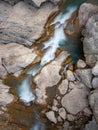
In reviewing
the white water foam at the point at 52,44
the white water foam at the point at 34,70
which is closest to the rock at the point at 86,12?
the white water foam at the point at 52,44

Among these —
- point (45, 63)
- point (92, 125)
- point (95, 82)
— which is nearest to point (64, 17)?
point (45, 63)

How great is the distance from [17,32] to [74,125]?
5.36 metres

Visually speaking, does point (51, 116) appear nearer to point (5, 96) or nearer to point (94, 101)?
A: point (94, 101)

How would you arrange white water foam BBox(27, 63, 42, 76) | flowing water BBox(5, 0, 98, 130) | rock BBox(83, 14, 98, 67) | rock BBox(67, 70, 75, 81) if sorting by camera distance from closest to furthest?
flowing water BBox(5, 0, 98, 130) < rock BBox(67, 70, 75, 81) < rock BBox(83, 14, 98, 67) < white water foam BBox(27, 63, 42, 76)

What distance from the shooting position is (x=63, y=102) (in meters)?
11.5

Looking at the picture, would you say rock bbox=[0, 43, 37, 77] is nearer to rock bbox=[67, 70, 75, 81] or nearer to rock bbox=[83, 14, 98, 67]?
rock bbox=[67, 70, 75, 81]

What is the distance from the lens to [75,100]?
37.4ft

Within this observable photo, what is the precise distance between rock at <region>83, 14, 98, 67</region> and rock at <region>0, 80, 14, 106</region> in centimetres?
367

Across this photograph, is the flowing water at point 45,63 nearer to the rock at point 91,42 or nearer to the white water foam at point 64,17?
the white water foam at point 64,17

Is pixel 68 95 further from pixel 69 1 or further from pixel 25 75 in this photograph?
pixel 69 1

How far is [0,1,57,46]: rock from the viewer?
44.2ft

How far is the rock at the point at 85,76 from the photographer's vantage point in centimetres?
1155

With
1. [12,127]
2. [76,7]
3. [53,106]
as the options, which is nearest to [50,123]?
[53,106]

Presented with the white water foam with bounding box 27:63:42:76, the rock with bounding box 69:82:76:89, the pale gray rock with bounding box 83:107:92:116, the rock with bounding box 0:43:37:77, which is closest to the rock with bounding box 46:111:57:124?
the pale gray rock with bounding box 83:107:92:116
